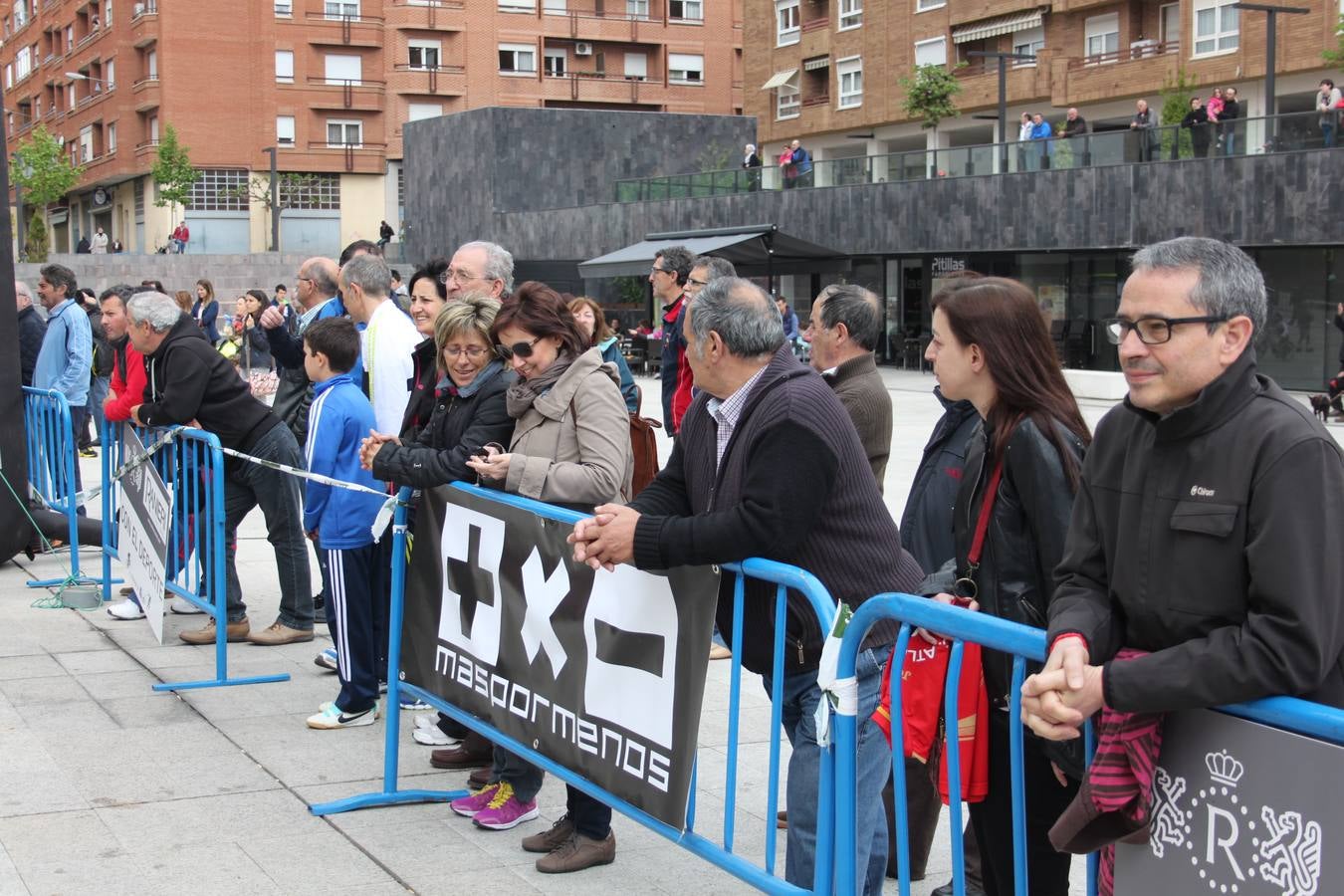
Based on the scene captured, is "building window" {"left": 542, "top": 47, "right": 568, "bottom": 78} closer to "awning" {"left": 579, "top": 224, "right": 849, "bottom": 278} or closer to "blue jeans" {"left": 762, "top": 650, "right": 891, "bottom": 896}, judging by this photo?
"awning" {"left": 579, "top": 224, "right": 849, "bottom": 278}

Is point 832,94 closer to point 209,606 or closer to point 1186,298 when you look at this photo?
point 209,606

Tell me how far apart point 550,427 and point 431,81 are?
68010mm

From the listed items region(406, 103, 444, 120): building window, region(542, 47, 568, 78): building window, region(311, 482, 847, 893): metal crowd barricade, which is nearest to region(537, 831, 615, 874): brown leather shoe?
region(311, 482, 847, 893): metal crowd barricade

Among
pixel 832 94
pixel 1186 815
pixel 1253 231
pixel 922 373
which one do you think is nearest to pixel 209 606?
pixel 1186 815

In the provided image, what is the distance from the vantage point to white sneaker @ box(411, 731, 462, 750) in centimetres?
597

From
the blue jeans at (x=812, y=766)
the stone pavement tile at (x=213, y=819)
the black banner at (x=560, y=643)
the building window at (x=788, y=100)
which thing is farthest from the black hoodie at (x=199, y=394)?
the building window at (x=788, y=100)

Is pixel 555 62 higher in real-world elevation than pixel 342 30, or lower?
lower

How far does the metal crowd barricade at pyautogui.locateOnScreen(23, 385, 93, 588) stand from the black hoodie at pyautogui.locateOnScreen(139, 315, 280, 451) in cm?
196

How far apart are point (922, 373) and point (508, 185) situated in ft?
61.9

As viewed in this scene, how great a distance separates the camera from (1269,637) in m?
2.33

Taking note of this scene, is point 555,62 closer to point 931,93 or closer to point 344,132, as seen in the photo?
point 344,132

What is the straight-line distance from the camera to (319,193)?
70.2 m

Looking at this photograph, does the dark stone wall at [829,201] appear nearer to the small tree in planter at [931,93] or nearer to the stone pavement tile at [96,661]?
the small tree in planter at [931,93]

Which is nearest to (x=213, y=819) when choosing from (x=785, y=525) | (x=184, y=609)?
(x=785, y=525)
